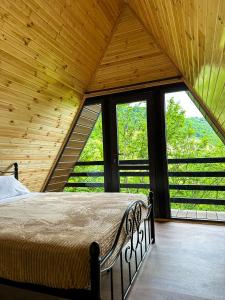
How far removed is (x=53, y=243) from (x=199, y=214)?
3117 millimetres

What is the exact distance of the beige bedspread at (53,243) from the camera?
4.52 feet

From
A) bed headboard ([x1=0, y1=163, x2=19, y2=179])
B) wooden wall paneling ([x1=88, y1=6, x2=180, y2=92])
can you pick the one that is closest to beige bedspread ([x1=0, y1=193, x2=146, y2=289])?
bed headboard ([x1=0, y1=163, x2=19, y2=179])

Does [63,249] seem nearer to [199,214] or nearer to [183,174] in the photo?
[183,174]

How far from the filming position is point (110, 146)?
171 inches

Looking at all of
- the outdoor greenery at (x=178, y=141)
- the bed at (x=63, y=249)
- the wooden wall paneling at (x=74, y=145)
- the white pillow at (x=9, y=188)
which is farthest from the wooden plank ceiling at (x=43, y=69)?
the bed at (x=63, y=249)

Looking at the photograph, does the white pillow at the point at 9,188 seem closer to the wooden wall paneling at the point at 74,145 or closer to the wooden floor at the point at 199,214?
the wooden wall paneling at the point at 74,145

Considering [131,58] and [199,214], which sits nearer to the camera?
[131,58]

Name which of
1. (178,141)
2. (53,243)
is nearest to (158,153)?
(178,141)

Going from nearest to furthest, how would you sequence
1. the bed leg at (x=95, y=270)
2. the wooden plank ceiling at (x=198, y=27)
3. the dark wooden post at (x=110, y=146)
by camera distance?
1. the bed leg at (x=95, y=270)
2. the wooden plank ceiling at (x=198, y=27)
3. the dark wooden post at (x=110, y=146)

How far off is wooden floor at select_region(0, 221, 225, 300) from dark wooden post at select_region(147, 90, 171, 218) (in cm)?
72

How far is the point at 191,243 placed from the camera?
287cm

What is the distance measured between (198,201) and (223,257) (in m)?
1.42

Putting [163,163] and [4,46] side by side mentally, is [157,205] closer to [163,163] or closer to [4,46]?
[163,163]

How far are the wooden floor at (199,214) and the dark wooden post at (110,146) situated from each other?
1.10m
